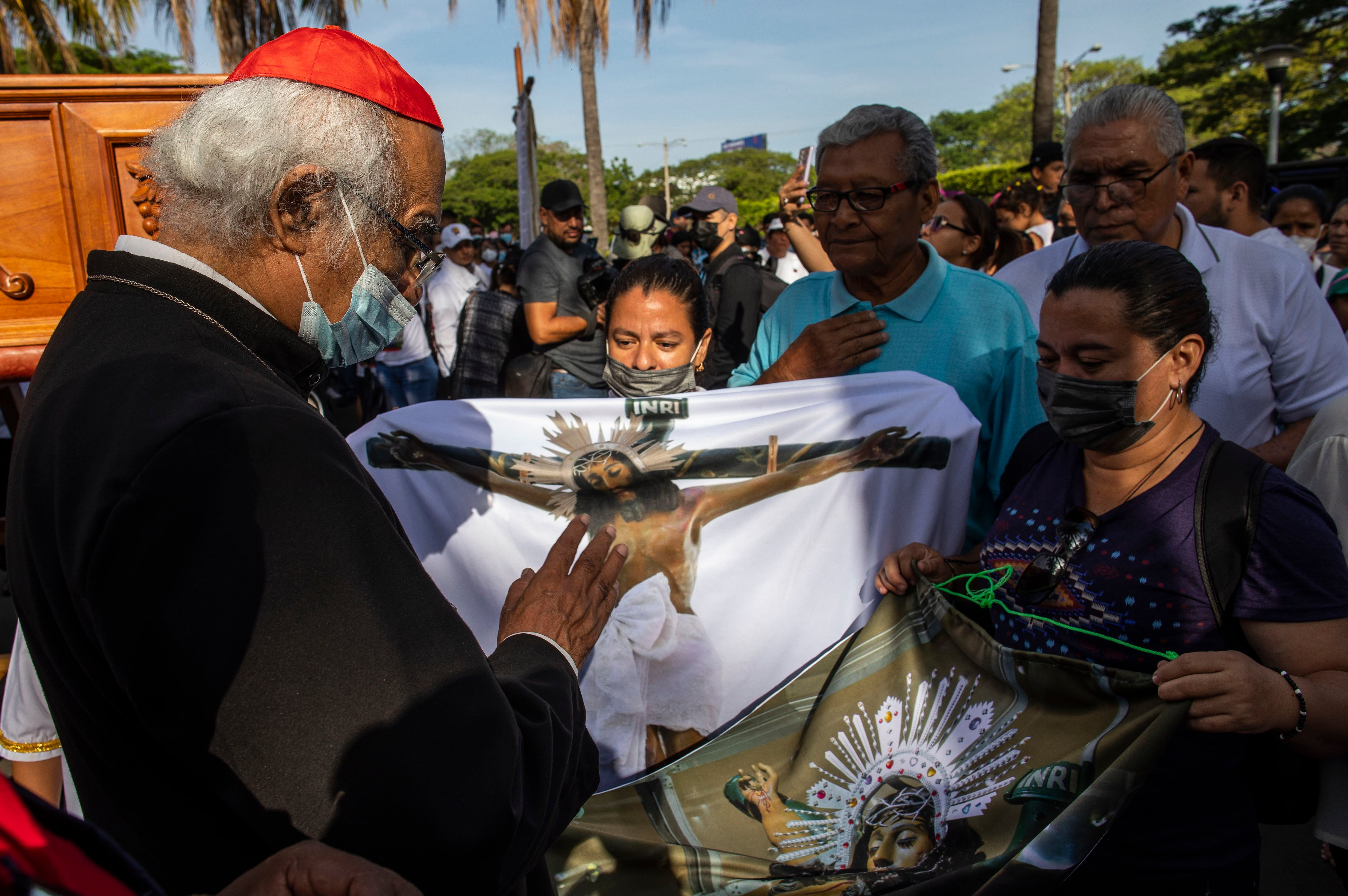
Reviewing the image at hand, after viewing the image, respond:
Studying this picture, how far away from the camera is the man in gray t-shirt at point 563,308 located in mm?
4988

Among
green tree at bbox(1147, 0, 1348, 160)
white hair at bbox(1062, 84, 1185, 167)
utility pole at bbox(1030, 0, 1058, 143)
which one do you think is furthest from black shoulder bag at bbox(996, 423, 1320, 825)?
green tree at bbox(1147, 0, 1348, 160)

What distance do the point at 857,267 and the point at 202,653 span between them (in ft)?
7.75

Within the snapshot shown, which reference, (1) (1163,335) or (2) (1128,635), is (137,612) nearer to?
(2) (1128,635)

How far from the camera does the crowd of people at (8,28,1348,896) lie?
0.94 metres

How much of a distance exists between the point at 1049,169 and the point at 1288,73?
21.0 m

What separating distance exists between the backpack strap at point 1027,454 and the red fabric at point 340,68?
161cm

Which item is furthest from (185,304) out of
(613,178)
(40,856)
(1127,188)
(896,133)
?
(613,178)

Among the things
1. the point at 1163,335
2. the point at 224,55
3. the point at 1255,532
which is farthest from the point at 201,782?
the point at 224,55

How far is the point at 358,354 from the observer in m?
1.48

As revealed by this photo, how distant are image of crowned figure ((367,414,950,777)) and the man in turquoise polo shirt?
1.07 feet

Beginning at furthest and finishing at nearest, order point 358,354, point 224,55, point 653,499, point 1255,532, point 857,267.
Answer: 1. point 224,55
2. point 857,267
3. point 653,499
4. point 1255,532
5. point 358,354

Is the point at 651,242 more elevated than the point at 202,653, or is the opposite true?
the point at 651,242

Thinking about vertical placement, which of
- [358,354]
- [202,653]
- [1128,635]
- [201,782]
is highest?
[358,354]

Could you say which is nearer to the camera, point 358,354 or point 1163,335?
point 358,354
